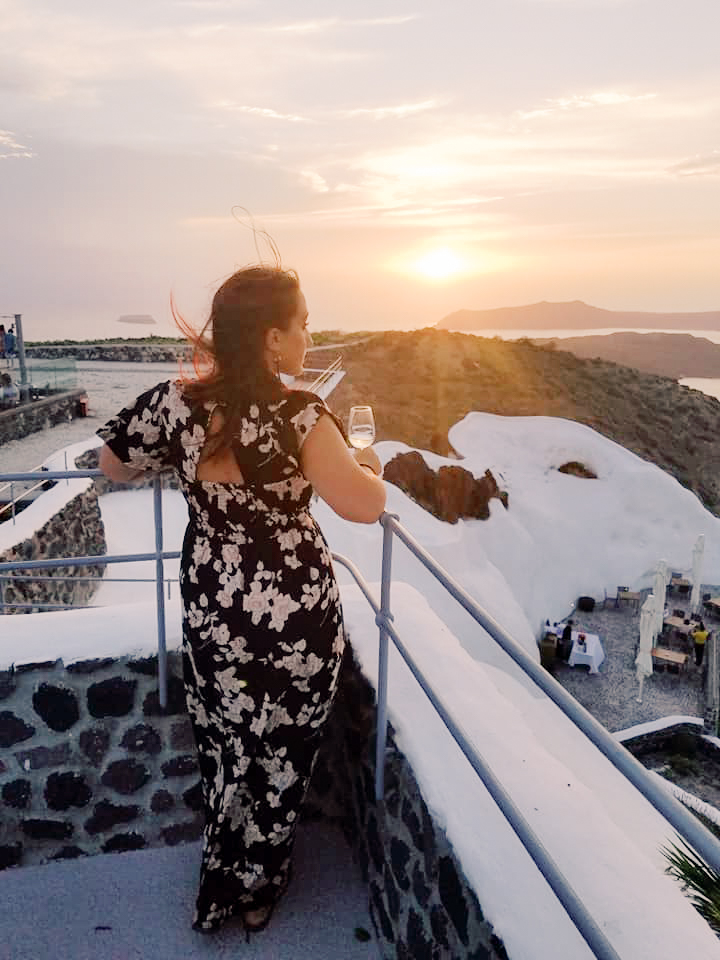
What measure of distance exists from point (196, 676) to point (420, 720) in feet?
2.07

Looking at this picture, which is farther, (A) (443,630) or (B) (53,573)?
(B) (53,573)

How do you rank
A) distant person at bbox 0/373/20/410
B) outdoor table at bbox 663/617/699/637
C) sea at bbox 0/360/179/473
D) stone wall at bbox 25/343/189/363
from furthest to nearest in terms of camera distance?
1. stone wall at bbox 25/343/189/363
2. outdoor table at bbox 663/617/699/637
3. distant person at bbox 0/373/20/410
4. sea at bbox 0/360/179/473

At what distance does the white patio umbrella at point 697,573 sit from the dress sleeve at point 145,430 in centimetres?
1845

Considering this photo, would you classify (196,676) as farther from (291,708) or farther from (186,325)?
(186,325)

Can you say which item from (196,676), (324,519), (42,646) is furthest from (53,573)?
(196,676)

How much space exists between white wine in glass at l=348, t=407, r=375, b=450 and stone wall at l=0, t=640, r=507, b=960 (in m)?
0.78

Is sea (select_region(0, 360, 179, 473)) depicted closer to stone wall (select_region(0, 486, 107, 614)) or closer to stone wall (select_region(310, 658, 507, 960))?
stone wall (select_region(0, 486, 107, 614))

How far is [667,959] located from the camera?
122cm

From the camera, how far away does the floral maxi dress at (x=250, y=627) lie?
5.56 feet

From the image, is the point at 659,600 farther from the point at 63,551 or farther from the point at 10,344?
the point at 10,344

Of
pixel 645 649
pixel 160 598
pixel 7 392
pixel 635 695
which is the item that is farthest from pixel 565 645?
pixel 160 598

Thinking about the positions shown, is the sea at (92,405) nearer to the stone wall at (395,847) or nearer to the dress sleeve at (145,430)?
the stone wall at (395,847)

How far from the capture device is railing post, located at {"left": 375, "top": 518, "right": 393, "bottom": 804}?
77.4 inches

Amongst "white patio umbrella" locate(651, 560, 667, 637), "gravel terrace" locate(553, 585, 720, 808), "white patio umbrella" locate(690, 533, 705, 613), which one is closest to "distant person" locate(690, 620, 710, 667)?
"gravel terrace" locate(553, 585, 720, 808)
